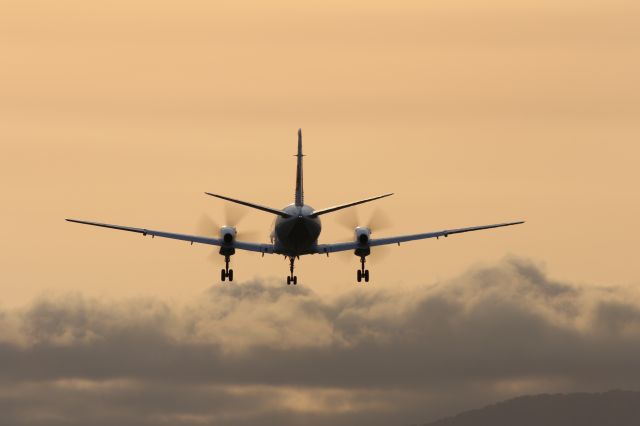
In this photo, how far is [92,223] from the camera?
165250 millimetres

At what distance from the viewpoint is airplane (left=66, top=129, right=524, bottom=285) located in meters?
156

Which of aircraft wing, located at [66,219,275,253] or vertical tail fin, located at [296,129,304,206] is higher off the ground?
vertical tail fin, located at [296,129,304,206]

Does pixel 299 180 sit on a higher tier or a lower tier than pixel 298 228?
higher

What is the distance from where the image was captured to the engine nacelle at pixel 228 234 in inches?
6501

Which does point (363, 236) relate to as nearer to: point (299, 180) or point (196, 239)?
point (299, 180)

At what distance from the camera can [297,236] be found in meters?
156

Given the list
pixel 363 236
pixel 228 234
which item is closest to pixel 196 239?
pixel 228 234

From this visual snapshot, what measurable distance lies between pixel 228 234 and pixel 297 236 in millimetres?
11224

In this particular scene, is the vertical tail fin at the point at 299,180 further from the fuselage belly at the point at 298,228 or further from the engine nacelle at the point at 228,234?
the engine nacelle at the point at 228,234

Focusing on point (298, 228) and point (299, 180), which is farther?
point (299, 180)

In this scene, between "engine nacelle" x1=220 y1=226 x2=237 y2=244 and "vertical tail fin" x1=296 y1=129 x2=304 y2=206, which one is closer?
"engine nacelle" x1=220 y1=226 x2=237 y2=244

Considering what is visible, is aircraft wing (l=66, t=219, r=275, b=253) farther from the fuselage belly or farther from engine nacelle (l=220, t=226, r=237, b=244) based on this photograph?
the fuselage belly

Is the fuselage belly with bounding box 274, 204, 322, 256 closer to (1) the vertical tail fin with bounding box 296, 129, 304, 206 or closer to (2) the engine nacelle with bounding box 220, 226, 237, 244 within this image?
(1) the vertical tail fin with bounding box 296, 129, 304, 206

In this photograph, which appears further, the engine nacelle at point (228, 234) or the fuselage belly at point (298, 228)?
the engine nacelle at point (228, 234)
